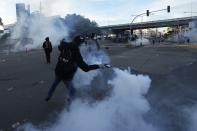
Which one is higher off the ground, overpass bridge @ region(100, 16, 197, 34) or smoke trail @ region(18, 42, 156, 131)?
overpass bridge @ region(100, 16, 197, 34)

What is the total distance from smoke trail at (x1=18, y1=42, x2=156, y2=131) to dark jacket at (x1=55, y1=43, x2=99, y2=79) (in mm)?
646

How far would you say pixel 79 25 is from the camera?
8.39 meters

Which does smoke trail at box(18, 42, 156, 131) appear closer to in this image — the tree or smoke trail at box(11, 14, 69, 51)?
the tree

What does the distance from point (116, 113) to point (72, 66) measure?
1992mm

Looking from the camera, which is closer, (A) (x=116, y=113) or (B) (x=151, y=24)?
(A) (x=116, y=113)

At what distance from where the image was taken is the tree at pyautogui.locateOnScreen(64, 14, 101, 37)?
802 centimetres

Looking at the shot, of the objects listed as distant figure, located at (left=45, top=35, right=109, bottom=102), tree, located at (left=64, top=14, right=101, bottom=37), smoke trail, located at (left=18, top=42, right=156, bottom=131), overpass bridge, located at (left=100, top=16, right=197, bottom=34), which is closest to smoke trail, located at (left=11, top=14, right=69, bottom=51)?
tree, located at (left=64, top=14, right=101, bottom=37)

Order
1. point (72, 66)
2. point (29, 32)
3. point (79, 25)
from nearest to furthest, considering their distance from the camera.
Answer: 1. point (79, 25)
2. point (72, 66)
3. point (29, 32)

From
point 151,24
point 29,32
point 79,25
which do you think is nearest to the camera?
point 79,25

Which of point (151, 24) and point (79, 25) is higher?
point (151, 24)

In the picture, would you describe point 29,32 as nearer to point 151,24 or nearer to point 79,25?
point 79,25

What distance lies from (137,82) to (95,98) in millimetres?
1528

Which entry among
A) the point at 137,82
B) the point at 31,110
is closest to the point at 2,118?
the point at 31,110

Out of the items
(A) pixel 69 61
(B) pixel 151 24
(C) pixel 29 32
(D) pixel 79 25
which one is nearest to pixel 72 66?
(A) pixel 69 61
